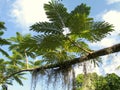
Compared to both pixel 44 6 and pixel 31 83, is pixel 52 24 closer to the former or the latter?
pixel 44 6

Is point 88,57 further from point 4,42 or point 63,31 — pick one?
point 4,42

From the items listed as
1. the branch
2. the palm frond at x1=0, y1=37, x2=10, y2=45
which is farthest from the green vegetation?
the palm frond at x1=0, y1=37, x2=10, y2=45

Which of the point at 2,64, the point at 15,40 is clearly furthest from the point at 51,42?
the point at 2,64

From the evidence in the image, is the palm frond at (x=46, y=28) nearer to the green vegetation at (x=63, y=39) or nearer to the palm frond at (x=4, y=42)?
the green vegetation at (x=63, y=39)

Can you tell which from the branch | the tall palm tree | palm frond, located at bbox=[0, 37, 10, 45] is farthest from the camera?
palm frond, located at bbox=[0, 37, 10, 45]

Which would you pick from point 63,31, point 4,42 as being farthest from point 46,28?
point 4,42

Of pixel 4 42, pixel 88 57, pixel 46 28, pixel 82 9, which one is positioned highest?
pixel 4 42

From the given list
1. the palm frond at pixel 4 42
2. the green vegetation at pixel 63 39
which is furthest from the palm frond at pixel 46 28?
the palm frond at pixel 4 42

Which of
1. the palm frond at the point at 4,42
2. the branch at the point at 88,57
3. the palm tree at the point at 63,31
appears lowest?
the branch at the point at 88,57

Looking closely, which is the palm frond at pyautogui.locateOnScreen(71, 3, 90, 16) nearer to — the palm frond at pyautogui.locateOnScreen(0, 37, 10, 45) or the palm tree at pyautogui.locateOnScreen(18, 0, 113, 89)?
the palm tree at pyautogui.locateOnScreen(18, 0, 113, 89)

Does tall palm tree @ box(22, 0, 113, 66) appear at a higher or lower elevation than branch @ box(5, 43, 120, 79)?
higher

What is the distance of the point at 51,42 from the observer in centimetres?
871

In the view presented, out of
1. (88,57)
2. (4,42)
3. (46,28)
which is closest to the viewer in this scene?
(88,57)

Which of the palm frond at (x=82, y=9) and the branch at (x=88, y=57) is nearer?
the branch at (x=88, y=57)
